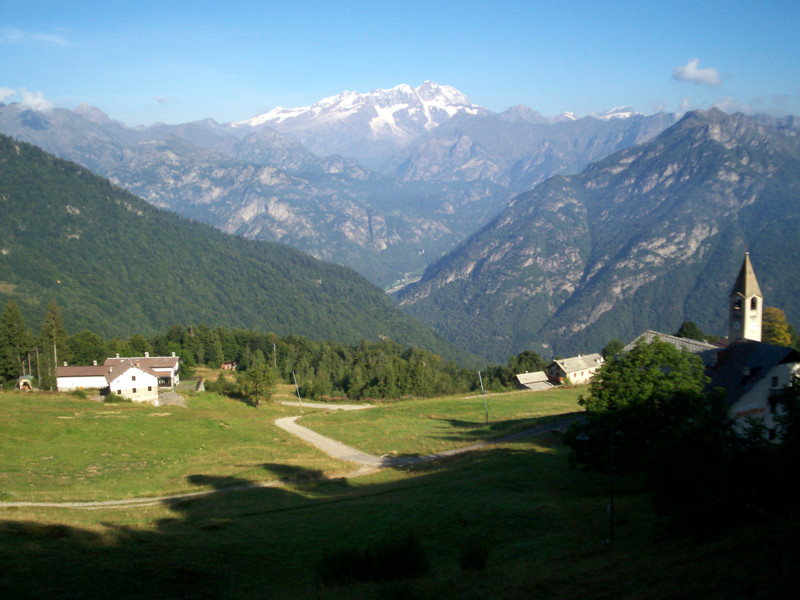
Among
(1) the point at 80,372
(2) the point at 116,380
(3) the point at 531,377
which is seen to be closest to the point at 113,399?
(2) the point at 116,380

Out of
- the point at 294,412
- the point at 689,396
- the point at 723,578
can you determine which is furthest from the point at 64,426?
the point at 723,578

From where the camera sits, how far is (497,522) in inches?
1053

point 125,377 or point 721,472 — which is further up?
point 125,377

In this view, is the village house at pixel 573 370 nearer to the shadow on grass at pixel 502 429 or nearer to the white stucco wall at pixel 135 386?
the shadow on grass at pixel 502 429

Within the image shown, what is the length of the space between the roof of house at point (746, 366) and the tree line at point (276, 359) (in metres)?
69.7

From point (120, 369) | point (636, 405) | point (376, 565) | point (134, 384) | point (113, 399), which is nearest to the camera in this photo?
point (376, 565)

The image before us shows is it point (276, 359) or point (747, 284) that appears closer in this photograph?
point (747, 284)

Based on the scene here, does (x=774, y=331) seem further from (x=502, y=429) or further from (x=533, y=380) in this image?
(x=502, y=429)

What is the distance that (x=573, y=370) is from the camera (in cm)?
11625

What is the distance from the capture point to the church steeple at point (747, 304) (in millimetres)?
Result: 63438

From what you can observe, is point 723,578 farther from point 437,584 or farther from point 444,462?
point 444,462

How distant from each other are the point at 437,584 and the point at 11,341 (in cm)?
8786

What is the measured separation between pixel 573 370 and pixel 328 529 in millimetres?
97008

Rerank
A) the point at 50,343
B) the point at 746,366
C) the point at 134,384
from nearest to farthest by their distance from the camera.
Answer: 1. the point at 746,366
2. the point at 134,384
3. the point at 50,343
